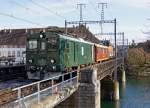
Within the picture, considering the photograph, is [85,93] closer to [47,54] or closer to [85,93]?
[85,93]

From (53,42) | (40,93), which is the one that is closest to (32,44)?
(53,42)

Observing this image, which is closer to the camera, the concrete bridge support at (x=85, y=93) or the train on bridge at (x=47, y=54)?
the concrete bridge support at (x=85, y=93)

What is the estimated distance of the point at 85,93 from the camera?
1021 inches

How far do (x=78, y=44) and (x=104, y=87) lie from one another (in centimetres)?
2289

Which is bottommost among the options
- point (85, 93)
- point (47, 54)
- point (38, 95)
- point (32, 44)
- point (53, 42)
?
point (85, 93)

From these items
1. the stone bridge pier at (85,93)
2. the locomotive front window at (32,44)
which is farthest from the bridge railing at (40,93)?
the locomotive front window at (32,44)

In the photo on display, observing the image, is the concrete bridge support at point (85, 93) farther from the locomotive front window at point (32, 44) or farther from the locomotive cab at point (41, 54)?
the locomotive front window at point (32, 44)

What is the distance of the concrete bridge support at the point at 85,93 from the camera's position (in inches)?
995

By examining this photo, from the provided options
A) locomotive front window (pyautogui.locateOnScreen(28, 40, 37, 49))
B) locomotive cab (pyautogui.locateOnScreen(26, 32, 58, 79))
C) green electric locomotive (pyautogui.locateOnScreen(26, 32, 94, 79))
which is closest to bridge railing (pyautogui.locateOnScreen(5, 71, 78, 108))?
green electric locomotive (pyautogui.locateOnScreen(26, 32, 94, 79))

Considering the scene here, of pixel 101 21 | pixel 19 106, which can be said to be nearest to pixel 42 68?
pixel 19 106

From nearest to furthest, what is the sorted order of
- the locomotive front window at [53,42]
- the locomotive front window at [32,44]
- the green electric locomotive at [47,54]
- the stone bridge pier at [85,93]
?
the stone bridge pier at [85,93] → the green electric locomotive at [47,54] → the locomotive front window at [53,42] → the locomotive front window at [32,44]

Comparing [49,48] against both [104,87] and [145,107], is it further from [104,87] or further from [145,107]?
[104,87]

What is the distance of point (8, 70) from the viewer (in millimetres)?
30781

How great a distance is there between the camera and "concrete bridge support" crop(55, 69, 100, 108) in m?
25.3
